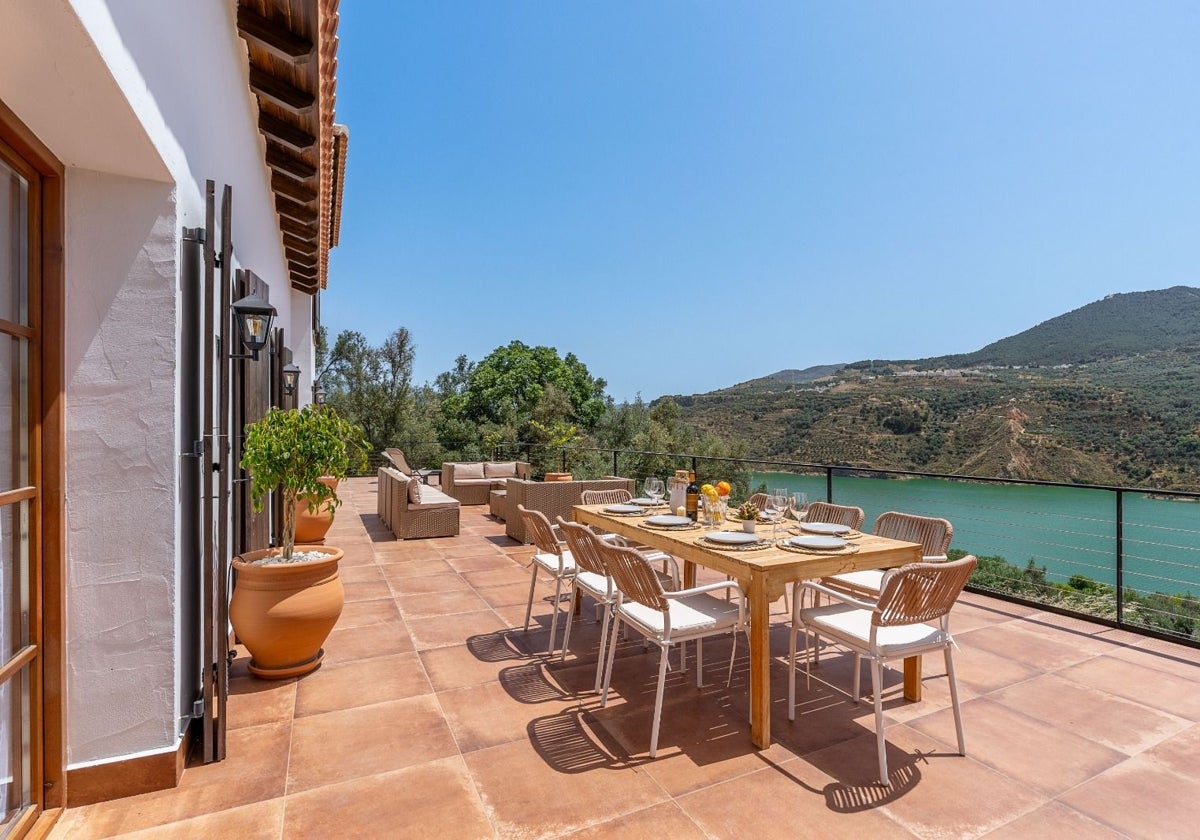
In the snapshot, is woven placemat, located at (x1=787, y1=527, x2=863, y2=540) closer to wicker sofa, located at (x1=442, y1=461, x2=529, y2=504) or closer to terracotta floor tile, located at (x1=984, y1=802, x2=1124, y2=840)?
terracotta floor tile, located at (x1=984, y1=802, x2=1124, y2=840)

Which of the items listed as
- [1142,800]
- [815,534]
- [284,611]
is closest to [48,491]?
[284,611]

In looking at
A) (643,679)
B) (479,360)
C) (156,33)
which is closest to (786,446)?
(479,360)

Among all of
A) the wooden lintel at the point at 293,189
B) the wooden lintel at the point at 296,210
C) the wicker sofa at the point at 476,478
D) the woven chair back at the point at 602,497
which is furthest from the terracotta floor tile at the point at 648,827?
the wicker sofa at the point at 476,478

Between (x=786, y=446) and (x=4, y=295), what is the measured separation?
17.3 metres

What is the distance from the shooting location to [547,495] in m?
6.54

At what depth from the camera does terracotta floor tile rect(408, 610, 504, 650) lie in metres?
3.63

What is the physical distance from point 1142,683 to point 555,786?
9.90 feet

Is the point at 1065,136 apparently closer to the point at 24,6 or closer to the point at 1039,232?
the point at 1039,232

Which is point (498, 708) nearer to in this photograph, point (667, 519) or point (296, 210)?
point (667, 519)

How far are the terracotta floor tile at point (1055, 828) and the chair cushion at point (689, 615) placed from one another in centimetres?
112

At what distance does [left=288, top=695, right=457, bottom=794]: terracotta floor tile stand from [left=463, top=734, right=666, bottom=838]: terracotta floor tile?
0.81 feet

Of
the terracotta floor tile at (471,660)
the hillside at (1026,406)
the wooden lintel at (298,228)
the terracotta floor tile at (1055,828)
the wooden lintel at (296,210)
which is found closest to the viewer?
the terracotta floor tile at (1055,828)

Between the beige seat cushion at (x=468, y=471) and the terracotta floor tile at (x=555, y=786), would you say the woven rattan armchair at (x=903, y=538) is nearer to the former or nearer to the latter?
the terracotta floor tile at (x=555, y=786)

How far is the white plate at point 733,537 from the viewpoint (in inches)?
108
